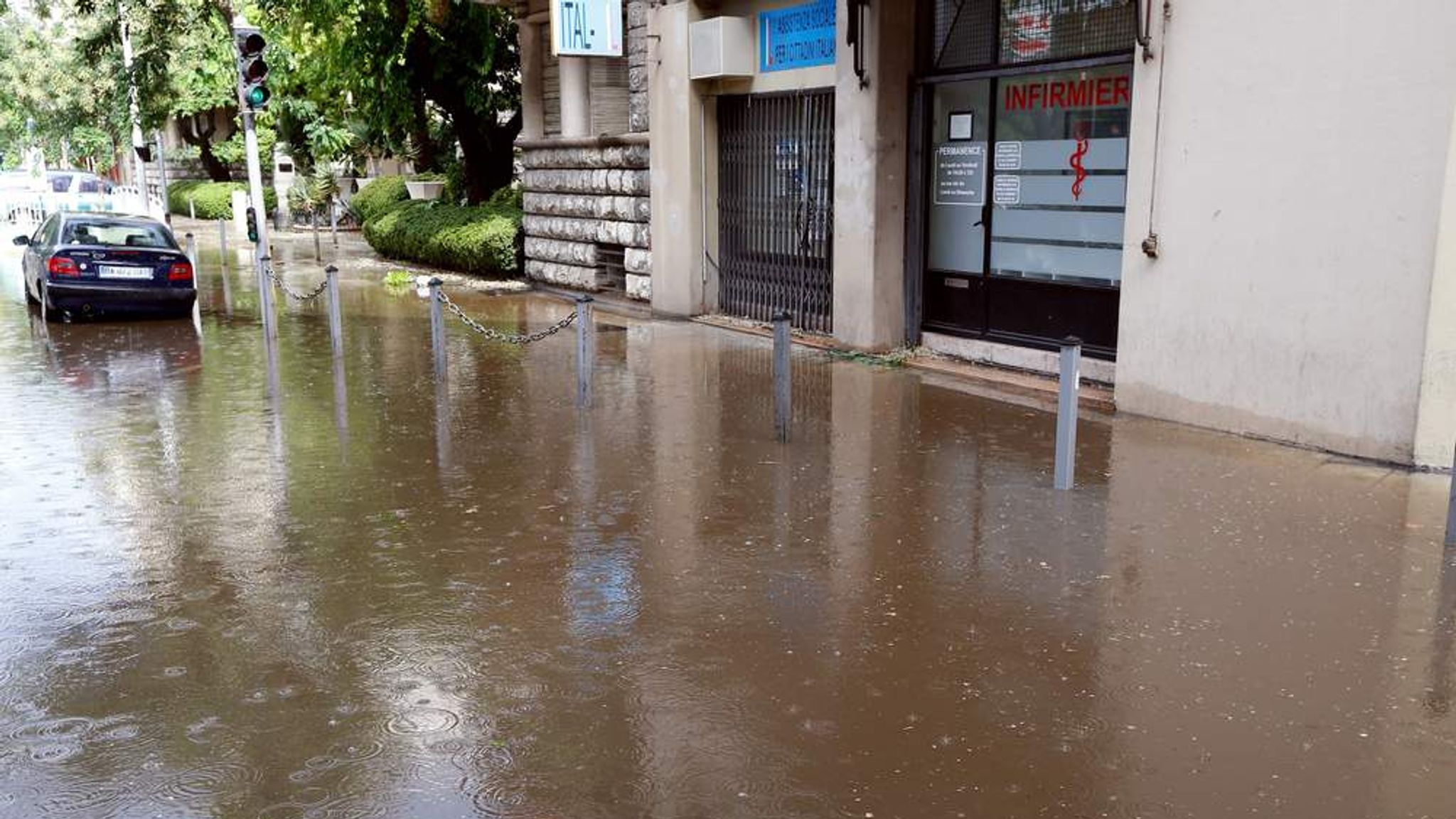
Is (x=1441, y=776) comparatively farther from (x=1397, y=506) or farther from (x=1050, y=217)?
(x=1050, y=217)

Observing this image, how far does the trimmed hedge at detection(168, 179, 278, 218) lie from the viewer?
38.6m

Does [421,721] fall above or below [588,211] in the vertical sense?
below

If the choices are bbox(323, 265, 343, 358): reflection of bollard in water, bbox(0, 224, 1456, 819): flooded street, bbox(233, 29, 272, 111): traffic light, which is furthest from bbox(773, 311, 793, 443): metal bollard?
bbox(233, 29, 272, 111): traffic light

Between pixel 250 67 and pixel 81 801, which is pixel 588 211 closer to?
pixel 250 67

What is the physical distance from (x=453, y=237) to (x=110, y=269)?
Answer: 729 centimetres

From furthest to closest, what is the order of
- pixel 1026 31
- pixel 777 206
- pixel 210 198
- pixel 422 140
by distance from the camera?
pixel 210 198, pixel 422 140, pixel 777 206, pixel 1026 31

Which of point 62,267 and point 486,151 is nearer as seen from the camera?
point 62,267

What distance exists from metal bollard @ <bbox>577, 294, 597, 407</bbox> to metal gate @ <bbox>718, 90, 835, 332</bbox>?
171 inches

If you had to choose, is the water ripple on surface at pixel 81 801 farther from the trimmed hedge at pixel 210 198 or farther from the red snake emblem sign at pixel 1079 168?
the trimmed hedge at pixel 210 198

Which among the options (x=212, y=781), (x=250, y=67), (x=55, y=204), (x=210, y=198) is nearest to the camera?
(x=212, y=781)

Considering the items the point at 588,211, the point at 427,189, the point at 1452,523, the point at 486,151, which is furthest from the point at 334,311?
the point at 427,189

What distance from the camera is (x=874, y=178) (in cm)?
1311

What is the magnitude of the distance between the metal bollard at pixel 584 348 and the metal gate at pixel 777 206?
4.33 m

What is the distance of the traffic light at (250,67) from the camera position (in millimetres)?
15383
